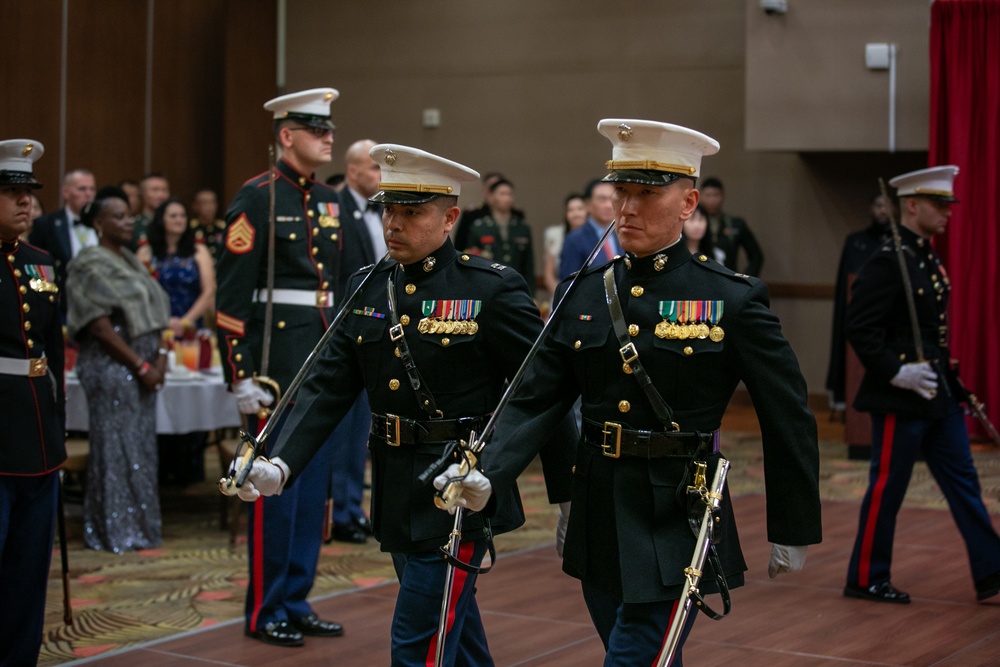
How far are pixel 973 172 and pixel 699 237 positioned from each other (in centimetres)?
198

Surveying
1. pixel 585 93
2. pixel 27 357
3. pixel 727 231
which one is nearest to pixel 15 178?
pixel 27 357

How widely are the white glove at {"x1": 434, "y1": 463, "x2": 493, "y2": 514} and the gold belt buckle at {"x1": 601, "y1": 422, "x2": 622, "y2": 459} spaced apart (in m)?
0.26

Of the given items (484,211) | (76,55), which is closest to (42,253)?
(484,211)

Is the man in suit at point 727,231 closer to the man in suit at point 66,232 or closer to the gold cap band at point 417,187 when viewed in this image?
the man in suit at point 66,232

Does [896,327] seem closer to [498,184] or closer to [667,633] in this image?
[667,633]

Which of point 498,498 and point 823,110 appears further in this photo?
point 823,110

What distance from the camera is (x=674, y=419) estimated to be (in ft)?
9.00

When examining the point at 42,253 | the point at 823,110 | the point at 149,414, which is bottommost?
the point at 149,414

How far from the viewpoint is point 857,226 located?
10664mm

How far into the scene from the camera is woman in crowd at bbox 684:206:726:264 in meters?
8.09

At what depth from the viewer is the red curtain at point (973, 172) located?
342 inches

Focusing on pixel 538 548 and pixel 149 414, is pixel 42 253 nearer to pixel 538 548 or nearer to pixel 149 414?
pixel 149 414

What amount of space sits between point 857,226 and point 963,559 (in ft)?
17.6

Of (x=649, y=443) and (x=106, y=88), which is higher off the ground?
(x=106, y=88)
